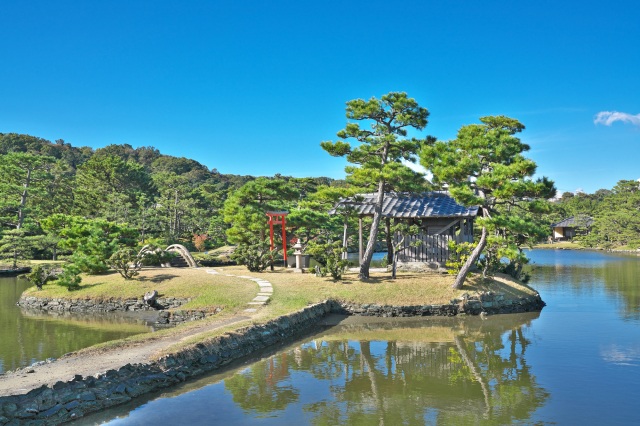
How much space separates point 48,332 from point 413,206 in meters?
16.0

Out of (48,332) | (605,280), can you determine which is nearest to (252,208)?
(48,332)

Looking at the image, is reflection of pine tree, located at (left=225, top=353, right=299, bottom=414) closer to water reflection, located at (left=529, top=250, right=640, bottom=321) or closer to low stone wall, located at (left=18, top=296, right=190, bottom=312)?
low stone wall, located at (left=18, top=296, right=190, bottom=312)

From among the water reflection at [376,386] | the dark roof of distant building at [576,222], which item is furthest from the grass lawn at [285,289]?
the dark roof of distant building at [576,222]

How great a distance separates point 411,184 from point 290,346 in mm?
9543

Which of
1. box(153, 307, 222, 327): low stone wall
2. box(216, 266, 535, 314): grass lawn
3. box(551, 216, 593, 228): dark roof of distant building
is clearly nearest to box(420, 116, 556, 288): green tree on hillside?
box(216, 266, 535, 314): grass lawn

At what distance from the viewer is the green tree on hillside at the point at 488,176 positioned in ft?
58.0

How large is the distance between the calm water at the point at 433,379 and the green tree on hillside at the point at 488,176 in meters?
3.65

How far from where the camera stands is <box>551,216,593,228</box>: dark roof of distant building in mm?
74750

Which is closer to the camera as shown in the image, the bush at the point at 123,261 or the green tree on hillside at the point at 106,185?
the bush at the point at 123,261

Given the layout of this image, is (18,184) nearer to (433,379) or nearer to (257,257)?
(257,257)

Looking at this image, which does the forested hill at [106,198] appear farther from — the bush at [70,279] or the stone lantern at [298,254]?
the stone lantern at [298,254]

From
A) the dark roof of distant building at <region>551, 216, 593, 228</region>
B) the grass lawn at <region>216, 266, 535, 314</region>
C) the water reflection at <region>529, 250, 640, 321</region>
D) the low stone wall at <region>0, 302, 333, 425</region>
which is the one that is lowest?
the low stone wall at <region>0, 302, 333, 425</region>

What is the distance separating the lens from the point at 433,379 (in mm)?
11422

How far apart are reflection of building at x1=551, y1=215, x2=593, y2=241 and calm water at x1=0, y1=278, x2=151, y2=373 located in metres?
74.3
